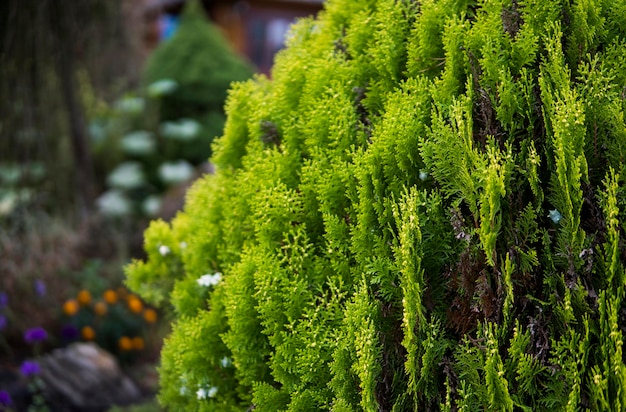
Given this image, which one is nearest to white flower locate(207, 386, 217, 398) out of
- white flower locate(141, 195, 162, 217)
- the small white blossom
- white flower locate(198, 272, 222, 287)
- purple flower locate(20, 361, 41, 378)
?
white flower locate(198, 272, 222, 287)

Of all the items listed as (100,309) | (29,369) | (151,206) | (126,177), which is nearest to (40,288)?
(100,309)

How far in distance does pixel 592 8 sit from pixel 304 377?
1.26m

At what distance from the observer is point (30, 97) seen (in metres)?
6.59

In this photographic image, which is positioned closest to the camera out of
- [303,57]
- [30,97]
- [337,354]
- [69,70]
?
[337,354]

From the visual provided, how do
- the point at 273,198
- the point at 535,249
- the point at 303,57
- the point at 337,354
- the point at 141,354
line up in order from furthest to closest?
the point at 141,354 < the point at 303,57 < the point at 273,198 < the point at 337,354 < the point at 535,249

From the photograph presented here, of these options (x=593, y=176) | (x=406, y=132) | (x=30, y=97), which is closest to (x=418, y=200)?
(x=406, y=132)

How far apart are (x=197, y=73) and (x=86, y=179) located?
3.49 m

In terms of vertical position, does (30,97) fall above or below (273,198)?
below

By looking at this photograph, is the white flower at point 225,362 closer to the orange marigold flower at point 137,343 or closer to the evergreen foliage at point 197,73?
the orange marigold flower at point 137,343

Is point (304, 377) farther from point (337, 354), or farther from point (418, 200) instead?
point (418, 200)

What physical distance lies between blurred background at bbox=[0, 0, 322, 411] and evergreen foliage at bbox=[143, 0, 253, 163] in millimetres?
24

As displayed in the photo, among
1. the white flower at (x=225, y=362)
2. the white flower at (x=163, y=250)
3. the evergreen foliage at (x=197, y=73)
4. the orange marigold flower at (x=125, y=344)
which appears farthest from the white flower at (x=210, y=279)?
the evergreen foliage at (x=197, y=73)

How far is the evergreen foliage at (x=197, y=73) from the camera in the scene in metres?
11.1

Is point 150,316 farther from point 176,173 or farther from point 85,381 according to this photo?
point 176,173
